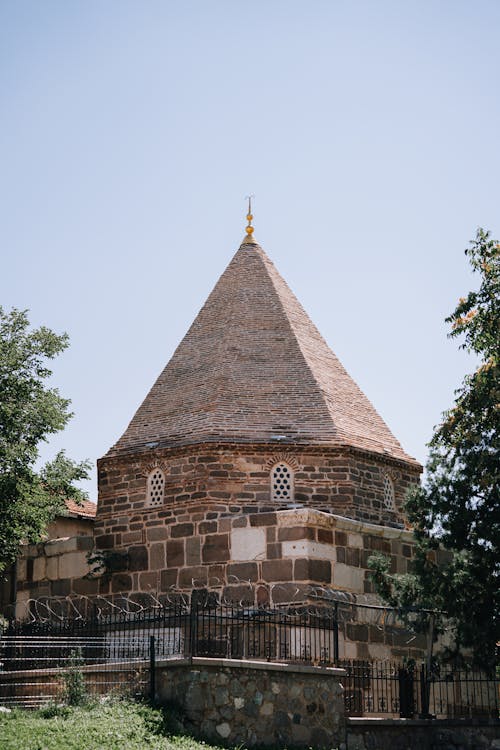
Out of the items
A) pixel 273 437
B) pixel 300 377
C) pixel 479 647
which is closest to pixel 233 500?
pixel 273 437

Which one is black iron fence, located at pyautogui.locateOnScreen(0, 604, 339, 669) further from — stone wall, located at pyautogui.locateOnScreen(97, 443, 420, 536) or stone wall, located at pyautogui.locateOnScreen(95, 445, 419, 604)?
stone wall, located at pyautogui.locateOnScreen(97, 443, 420, 536)

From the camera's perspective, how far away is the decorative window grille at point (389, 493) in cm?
2102

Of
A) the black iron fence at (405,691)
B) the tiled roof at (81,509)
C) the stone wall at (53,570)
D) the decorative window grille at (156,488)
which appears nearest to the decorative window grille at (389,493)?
the black iron fence at (405,691)

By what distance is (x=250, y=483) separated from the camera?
19906 mm

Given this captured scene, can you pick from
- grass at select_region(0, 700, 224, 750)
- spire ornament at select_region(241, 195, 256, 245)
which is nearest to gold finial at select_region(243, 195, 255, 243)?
spire ornament at select_region(241, 195, 256, 245)

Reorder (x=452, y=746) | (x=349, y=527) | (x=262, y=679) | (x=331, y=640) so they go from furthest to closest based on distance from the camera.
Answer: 1. (x=349, y=527)
2. (x=331, y=640)
3. (x=452, y=746)
4. (x=262, y=679)

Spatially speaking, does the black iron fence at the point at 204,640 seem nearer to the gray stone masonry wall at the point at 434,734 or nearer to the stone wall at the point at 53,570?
the gray stone masonry wall at the point at 434,734

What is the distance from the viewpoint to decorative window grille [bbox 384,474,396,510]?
2102 centimetres

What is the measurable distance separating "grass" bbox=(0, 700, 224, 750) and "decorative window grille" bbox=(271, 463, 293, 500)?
283 inches

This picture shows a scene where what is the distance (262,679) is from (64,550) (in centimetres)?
847

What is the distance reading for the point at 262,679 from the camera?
13727 millimetres

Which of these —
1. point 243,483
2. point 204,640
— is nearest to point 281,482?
point 243,483

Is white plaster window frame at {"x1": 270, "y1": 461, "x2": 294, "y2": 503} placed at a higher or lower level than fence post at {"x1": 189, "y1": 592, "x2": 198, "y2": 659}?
higher

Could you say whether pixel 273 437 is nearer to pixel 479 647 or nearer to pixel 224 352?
pixel 224 352
